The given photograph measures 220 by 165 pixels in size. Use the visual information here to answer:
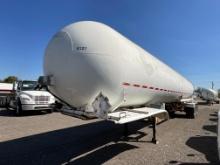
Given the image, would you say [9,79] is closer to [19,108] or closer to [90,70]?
[19,108]

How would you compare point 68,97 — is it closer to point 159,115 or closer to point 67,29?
point 67,29

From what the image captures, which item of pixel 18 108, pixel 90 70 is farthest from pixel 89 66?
pixel 18 108

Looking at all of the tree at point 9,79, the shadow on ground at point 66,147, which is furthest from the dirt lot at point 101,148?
the tree at point 9,79

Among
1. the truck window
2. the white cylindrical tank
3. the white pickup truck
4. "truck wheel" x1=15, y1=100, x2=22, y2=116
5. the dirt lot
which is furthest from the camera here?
the truck window

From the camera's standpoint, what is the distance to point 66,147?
7.27m

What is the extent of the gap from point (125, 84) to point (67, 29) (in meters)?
1.87

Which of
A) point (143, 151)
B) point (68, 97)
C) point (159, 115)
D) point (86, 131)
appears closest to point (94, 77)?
point (68, 97)

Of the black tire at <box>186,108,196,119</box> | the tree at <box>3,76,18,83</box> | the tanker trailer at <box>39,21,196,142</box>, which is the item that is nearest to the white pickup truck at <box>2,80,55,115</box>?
the black tire at <box>186,108,196,119</box>

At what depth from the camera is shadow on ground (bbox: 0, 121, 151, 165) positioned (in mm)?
6125

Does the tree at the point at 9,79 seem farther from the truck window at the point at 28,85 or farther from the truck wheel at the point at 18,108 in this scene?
the truck wheel at the point at 18,108

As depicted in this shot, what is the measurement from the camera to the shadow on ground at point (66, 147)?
241 inches

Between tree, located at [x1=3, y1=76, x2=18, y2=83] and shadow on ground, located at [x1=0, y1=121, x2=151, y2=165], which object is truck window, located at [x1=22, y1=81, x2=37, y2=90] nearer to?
shadow on ground, located at [x1=0, y1=121, x2=151, y2=165]

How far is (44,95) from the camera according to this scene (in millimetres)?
16078

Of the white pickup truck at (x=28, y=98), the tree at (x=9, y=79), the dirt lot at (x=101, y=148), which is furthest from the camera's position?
the tree at (x=9, y=79)
